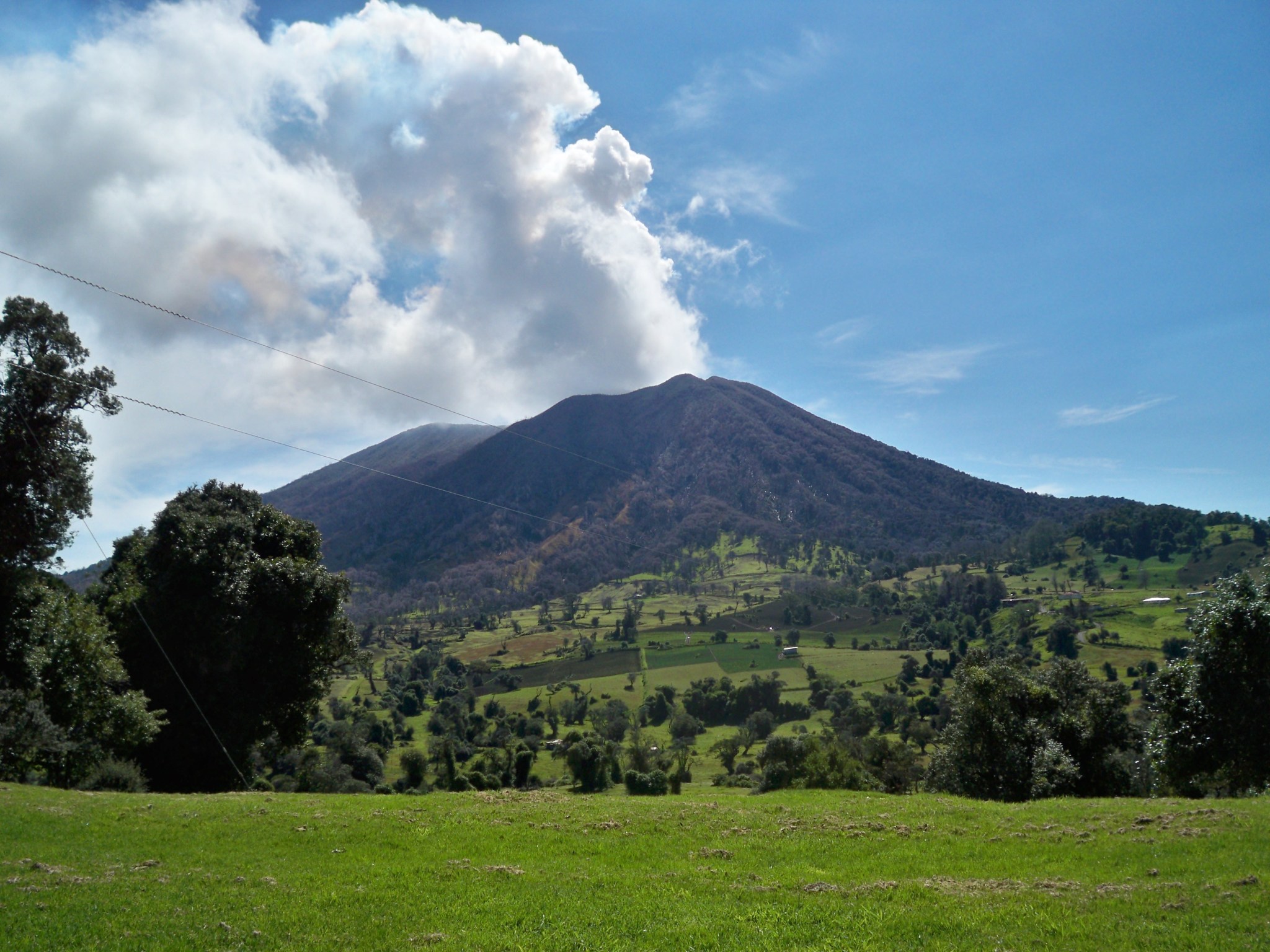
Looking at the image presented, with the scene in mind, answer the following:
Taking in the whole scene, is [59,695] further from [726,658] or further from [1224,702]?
[726,658]

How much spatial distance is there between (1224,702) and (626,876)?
69.5ft

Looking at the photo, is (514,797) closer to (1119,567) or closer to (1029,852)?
(1029,852)

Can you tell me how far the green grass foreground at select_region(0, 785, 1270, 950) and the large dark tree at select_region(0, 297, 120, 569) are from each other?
34.3 ft

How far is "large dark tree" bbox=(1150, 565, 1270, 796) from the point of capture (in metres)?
21.6

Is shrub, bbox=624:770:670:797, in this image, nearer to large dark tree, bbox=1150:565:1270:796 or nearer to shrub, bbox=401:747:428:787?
shrub, bbox=401:747:428:787

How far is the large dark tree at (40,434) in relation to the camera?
78.2ft

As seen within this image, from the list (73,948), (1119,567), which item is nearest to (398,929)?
(73,948)

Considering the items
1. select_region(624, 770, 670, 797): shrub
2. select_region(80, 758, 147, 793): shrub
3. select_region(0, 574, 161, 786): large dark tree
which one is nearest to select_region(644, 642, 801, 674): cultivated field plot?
select_region(624, 770, 670, 797): shrub

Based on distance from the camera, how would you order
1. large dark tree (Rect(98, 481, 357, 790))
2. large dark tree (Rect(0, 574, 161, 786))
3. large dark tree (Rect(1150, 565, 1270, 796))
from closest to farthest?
large dark tree (Rect(1150, 565, 1270, 796)), large dark tree (Rect(0, 574, 161, 786)), large dark tree (Rect(98, 481, 357, 790))

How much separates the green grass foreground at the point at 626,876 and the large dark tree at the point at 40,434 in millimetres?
10465

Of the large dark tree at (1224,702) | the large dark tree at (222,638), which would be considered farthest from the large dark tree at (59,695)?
the large dark tree at (1224,702)

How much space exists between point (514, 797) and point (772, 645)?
104894 mm

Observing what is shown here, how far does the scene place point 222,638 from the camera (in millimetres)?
26531

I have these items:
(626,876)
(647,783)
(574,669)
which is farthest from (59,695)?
(574,669)
